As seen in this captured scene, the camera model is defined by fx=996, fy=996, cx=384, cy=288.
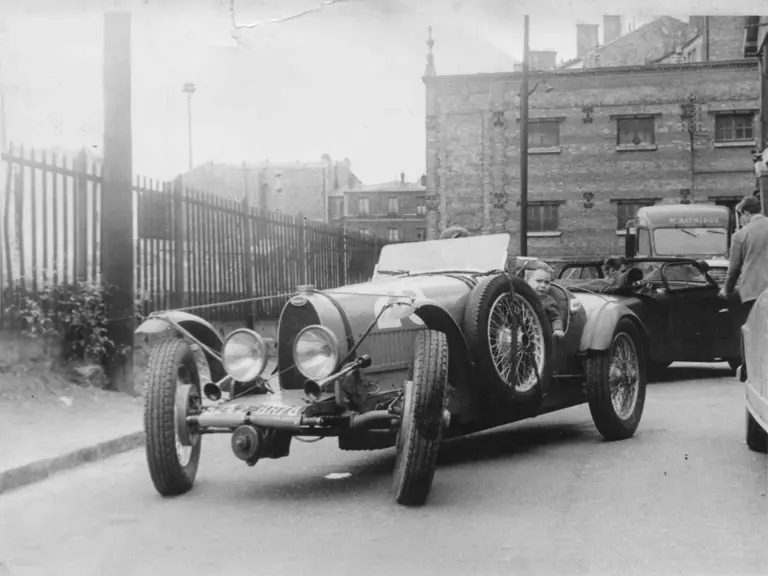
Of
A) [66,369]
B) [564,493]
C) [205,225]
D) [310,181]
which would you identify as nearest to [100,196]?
[66,369]

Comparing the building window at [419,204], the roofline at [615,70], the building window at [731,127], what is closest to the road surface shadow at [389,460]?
the roofline at [615,70]

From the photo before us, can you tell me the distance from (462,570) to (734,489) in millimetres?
2354

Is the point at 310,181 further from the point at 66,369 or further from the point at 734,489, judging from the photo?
the point at 734,489

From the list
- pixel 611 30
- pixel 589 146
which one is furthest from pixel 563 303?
pixel 611 30

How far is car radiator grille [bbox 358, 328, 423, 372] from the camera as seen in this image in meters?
6.23

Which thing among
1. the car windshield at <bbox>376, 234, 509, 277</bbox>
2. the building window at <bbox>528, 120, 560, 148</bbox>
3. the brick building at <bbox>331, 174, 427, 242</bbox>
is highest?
the building window at <bbox>528, 120, 560, 148</bbox>

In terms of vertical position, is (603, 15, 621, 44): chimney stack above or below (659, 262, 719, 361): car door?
above

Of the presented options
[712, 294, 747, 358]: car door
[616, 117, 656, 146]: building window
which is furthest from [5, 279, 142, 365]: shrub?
[616, 117, 656, 146]: building window

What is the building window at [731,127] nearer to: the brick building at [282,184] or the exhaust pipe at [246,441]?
the brick building at [282,184]

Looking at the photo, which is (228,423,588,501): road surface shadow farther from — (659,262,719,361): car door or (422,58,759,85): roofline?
(422,58,759,85): roofline

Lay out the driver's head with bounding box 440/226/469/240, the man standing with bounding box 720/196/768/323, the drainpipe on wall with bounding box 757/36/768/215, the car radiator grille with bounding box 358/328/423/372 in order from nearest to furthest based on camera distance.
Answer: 1. the car radiator grille with bounding box 358/328/423/372
2. the driver's head with bounding box 440/226/469/240
3. the man standing with bounding box 720/196/768/323
4. the drainpipe on wall with bounding box 757/36/768/215

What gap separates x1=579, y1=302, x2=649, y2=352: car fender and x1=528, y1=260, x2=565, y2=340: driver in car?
11.6 inches

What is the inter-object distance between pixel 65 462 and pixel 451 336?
2.89 m

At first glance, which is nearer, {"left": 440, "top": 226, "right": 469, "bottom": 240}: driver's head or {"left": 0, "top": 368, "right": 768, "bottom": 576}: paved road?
{"left": 0, "top": 368, "right": 768, "bottom": 576}: paved road
